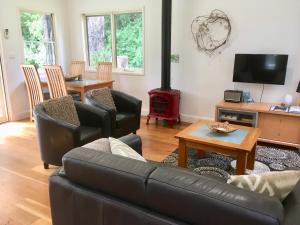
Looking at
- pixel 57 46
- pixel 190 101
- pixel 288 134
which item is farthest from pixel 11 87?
pixel 288 134

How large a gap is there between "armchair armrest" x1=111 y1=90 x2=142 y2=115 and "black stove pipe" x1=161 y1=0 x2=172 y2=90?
90 cm

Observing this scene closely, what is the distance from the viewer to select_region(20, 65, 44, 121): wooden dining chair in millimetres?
4465

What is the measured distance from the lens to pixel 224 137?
2.70 m

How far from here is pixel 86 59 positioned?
19.3ft

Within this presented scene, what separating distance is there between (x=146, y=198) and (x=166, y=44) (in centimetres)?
352

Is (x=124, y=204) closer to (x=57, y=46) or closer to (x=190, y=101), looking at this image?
(x=190, y=101)

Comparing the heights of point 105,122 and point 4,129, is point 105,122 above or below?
above

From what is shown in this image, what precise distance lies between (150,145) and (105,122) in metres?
0.85

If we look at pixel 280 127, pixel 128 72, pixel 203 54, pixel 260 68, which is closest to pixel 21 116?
pixel 128 72

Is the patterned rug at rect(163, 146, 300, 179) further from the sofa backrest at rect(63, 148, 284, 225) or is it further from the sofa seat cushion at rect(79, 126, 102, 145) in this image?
the sofa backrest at rect(63, 148, 284, 225)

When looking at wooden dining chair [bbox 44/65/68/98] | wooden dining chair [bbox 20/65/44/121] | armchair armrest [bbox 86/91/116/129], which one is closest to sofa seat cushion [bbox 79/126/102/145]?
armchair armrest [bbox 86/91/116/129]

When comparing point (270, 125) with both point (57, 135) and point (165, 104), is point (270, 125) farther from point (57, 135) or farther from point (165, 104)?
point (57, 135)

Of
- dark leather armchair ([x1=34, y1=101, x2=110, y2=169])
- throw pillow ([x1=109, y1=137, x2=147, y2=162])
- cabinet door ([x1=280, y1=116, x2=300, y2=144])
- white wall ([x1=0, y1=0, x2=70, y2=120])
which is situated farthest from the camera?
white wall ([x1=0, y1=0, x2=70, y2=120])

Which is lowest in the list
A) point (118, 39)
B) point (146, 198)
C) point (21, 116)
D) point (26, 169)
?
point (26, 169)
